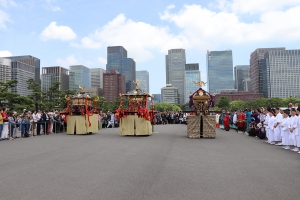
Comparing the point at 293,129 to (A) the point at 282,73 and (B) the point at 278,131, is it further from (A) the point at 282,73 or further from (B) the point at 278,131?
(A) the point at 282,73

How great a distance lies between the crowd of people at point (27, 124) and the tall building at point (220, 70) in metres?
163

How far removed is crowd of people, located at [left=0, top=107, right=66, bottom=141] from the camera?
576 inches

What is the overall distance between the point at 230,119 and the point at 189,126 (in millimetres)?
9657

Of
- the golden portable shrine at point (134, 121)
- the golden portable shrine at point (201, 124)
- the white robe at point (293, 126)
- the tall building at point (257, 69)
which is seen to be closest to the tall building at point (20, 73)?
the golden portable shrine at point (134, 121)

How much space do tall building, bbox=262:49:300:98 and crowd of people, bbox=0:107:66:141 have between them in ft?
406

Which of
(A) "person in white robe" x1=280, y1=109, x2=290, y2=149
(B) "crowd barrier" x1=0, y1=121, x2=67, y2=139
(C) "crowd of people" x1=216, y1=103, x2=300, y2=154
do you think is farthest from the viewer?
(B) "crowd barrier" x1=0, y1=121, x2=67, y2=139

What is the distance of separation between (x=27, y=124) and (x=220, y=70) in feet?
561

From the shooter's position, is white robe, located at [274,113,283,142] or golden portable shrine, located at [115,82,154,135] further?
golden portable shrine, located at [115,82,154,135]

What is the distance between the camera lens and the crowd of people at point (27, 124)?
14641 millimetres

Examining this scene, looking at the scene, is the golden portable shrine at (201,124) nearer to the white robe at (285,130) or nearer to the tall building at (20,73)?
the white robe at (285,130)

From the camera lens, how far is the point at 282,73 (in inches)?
4894

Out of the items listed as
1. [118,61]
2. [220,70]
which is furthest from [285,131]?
[118,61]

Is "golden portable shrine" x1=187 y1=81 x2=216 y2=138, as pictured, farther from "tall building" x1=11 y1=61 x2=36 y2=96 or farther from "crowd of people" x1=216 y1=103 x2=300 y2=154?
"tall building" x1=11 y1=61 x2=36 y2=96

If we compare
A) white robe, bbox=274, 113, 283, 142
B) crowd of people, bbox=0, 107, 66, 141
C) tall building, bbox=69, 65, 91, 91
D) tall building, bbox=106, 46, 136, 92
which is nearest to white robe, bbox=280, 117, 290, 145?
white robe, bbox=274, 113, 283, 142
